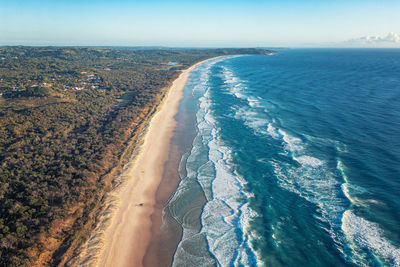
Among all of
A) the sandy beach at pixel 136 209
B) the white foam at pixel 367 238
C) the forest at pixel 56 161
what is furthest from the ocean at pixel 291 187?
the forest at pixel 56 161

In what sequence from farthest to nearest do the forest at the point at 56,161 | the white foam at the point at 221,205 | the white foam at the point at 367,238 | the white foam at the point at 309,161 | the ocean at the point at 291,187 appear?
the white foam at the point at 309,161
the white foam at the point at 221,205
the forest at the point at 56,161
the ocean at the point at 291,187
the white foam at the point at 367,238

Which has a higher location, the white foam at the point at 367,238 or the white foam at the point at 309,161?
the white foam at the point at 309,161

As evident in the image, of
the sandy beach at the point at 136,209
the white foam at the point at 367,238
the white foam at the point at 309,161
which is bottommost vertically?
the sandy beach at the point at 136,209

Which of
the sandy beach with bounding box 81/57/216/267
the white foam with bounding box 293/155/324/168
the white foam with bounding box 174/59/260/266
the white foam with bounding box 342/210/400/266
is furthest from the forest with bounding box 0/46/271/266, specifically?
the white foam with bounding box 293/155/324/168

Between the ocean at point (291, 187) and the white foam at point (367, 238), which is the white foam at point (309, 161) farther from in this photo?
the white foam at point (367, 238)

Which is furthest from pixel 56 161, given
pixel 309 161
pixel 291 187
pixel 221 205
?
pixel 309 161
